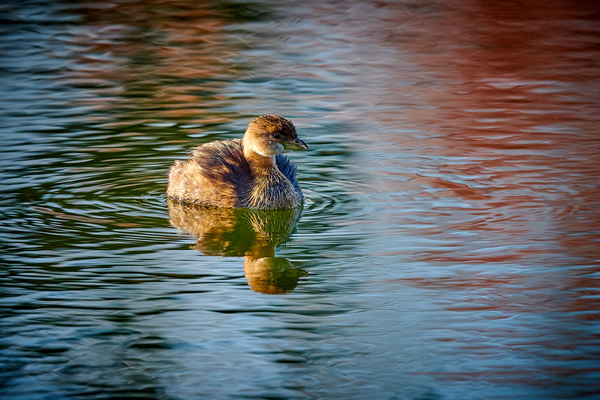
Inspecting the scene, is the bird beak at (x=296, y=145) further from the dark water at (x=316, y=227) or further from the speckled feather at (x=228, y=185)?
the dark water at (x=316, y=227)

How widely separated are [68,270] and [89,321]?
108 cm

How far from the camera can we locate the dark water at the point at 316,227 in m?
5.62

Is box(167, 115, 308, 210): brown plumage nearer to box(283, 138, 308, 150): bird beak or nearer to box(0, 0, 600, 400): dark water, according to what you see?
box(283, 138, 308, 150): bird beak

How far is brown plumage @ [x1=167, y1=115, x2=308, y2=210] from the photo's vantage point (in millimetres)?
9016

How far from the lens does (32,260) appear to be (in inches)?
292

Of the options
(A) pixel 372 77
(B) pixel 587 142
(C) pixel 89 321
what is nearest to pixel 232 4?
(A) pixel 372 77

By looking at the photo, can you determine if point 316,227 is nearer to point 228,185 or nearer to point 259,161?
point 228,185

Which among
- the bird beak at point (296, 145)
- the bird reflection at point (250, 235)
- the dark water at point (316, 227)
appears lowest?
the bird reflection at point (250, 235)

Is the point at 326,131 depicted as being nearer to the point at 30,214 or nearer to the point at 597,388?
the point at 30,214

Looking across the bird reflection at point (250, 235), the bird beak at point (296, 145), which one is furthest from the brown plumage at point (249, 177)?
the bird reflection at point (250, 235)

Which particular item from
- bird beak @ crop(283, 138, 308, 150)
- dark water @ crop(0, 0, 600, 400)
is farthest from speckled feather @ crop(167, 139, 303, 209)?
bird beak @ crop(283, 138, 308, 150)

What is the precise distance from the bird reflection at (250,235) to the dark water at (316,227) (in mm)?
31

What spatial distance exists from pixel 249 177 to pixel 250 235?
1.04m

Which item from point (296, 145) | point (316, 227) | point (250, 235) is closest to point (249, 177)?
point (296, 145)
